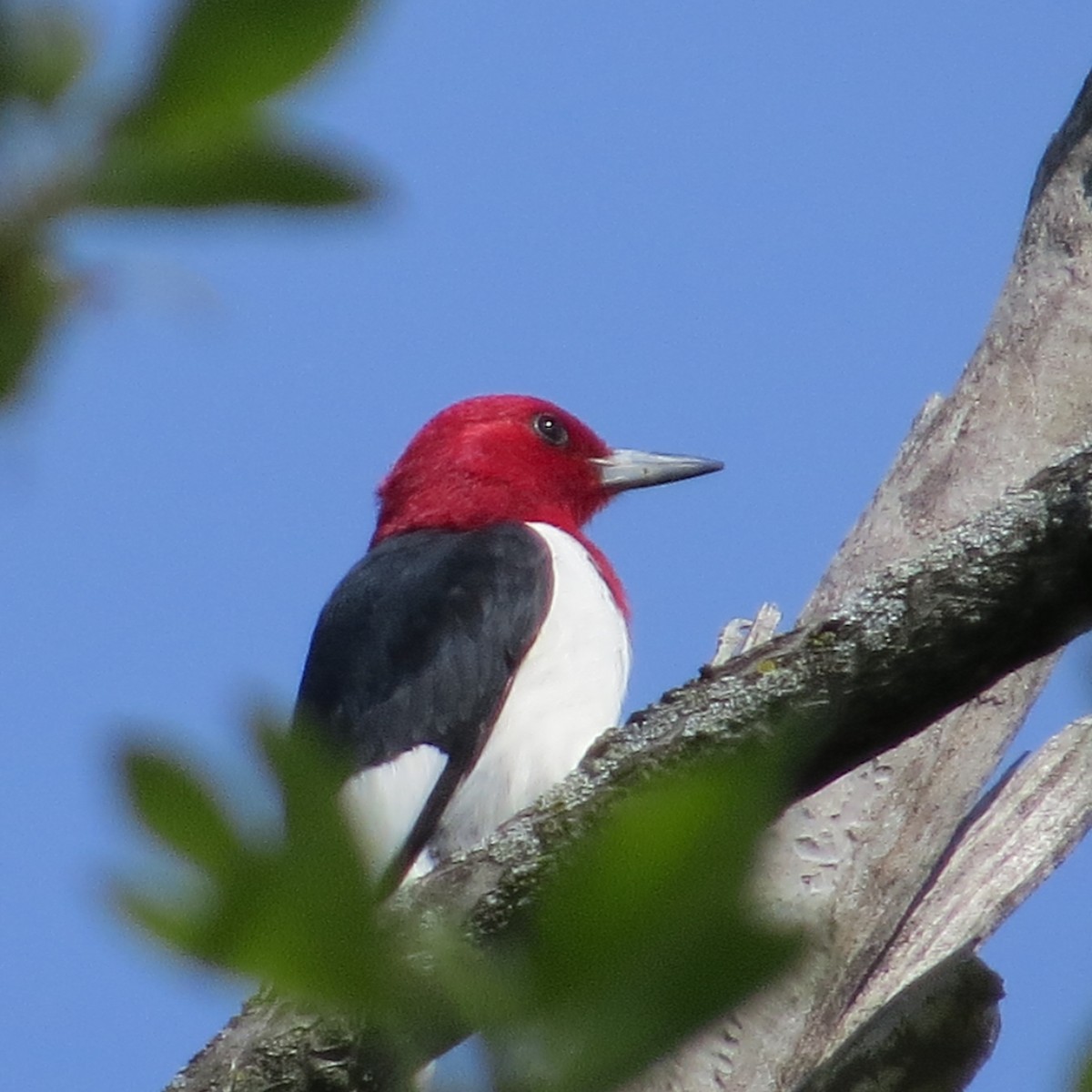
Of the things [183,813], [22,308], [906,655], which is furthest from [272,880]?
[906,655]

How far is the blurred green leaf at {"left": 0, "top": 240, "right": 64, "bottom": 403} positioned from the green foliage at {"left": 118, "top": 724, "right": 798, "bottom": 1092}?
0.43ft

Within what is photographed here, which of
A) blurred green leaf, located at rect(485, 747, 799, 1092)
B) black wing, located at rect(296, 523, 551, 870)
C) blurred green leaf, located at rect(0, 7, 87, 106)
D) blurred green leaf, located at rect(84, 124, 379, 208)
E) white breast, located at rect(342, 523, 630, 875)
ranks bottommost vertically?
blurred green leaf, located at rect(485, 747, 799, 1092)

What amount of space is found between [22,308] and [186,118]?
0.27ft

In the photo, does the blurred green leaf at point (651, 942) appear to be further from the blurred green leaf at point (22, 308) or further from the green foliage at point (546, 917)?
the blurred green leaf at point (22, 308)

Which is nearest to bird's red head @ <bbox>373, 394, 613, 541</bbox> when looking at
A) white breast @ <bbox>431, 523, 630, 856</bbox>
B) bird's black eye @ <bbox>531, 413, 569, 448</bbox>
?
bird's black eye @ <bbox>531, 413, 569, 448</bbox>

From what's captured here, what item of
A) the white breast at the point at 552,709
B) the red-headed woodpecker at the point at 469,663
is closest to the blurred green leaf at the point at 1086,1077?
the red-headed woodpecker at the point at 469,663

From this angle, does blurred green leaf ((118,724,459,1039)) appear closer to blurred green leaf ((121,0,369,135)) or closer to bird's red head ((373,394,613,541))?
blurred green leaf ((121,0,369,135))

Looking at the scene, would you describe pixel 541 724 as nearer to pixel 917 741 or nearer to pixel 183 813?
pixel 917 741

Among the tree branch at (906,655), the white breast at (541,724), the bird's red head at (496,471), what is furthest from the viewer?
the bird's red head at (496,471)

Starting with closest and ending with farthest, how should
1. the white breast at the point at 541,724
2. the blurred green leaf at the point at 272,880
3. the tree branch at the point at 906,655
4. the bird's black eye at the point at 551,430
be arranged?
1. the blurred green leaf at the point at 272,880
2. the tree branch at the point at 906,655
3. the white breast at the point at 541,724
4. the bird's black eye at the point at 551,430

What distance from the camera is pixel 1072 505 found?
2055 mm

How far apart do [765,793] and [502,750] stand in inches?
152

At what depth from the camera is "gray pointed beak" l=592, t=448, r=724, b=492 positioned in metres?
6.06

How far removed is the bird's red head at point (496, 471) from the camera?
18.6ft
